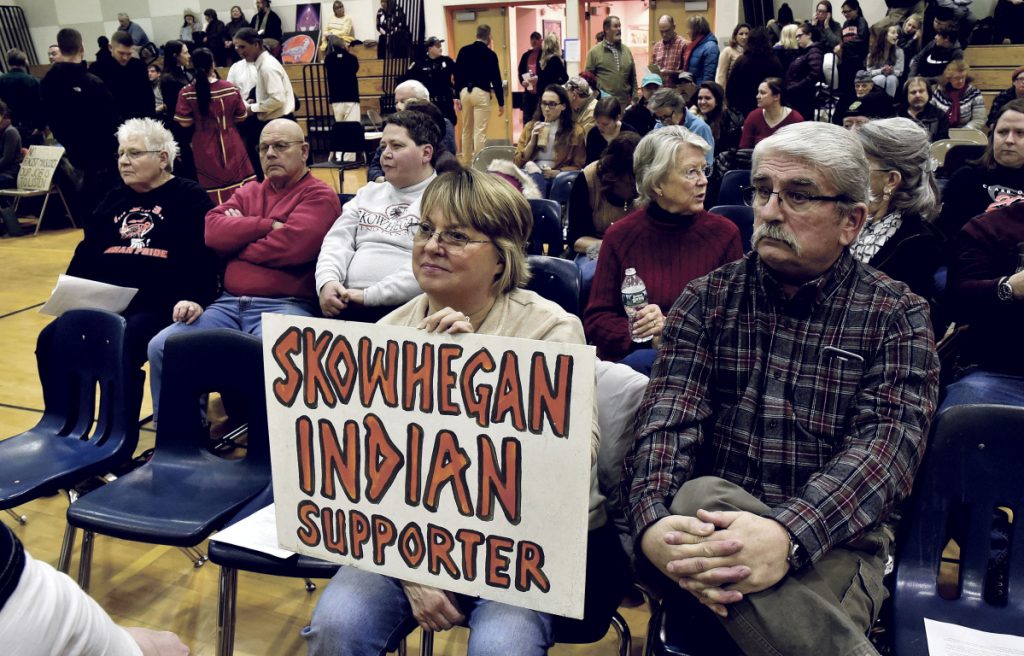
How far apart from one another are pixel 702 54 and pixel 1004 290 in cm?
671

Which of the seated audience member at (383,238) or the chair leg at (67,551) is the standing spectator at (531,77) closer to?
the seated audience member at (383,238)

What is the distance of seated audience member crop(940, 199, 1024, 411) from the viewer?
2.22 meters

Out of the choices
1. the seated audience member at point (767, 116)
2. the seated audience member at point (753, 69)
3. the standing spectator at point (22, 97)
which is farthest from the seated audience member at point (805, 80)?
the standing spectator at point (22, 97)

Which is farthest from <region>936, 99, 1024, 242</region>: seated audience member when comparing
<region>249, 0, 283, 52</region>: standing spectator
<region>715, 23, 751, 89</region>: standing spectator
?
<region>249, 0, 283, 52</region>: standing spectator

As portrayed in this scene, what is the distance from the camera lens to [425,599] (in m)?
1.48

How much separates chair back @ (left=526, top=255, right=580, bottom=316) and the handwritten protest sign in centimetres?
142

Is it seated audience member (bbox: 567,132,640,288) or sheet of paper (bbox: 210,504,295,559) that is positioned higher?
seated audience member (bbox: 567,132,640,288)

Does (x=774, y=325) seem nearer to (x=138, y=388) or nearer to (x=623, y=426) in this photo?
(x=623, y=426)

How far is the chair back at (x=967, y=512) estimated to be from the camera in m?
1.54

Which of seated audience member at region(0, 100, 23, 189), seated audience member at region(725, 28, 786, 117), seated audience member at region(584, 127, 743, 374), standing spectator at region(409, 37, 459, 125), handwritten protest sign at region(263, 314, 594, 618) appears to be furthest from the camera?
standing spectator at region(409, 37, 459, 125)

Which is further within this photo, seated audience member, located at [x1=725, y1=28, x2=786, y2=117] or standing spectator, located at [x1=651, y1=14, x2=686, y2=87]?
standing spectator, located at [x1=651, y1=14, x2=686, y2=87]

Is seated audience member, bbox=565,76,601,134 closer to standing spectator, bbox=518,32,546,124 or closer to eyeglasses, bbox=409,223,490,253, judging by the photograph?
standing spectator, bbox=518,32,546,124

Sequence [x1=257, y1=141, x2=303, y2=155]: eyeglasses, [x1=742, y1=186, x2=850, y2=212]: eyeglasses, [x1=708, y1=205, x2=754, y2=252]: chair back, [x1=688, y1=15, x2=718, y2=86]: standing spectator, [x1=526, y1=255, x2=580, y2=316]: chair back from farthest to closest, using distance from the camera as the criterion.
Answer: [x1=688, y1=15, x2=718, y2=86]: standing spectator → [x1=708, y1=205, x2=754, y2=252]: chair back → [x1=257, y1=141, x2=303, y2=155]: eyeglasses → [x1=526, y1=255, x2=580, y2=316]: chair back → [x1=742, y1=186, x2=850, y2=212]: eyeglasses

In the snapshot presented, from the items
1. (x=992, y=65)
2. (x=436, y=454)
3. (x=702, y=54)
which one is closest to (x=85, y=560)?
(x=436, y=454)
